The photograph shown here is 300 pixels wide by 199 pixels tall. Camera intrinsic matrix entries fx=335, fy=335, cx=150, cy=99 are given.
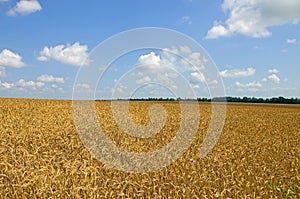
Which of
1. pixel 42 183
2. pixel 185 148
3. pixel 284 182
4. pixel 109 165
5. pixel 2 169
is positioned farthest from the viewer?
pixel 185 148

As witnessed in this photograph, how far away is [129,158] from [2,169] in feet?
10.3

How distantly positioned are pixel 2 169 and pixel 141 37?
6530 millimetres

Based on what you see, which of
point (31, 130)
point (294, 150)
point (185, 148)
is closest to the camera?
point (185, 148)

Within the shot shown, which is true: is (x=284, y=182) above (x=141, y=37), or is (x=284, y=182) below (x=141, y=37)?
below

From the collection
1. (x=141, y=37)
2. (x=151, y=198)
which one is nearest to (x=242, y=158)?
(x=151, y=198)

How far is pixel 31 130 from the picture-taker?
510 inches

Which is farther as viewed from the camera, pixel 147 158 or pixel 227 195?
pixel 147 158

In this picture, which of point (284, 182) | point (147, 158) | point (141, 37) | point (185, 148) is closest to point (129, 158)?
point (147, 158)

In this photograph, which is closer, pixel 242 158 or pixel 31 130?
pixel 242 158

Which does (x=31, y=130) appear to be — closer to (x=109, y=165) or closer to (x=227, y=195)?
(x=109, y=165)

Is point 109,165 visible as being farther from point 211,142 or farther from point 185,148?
point 211,142

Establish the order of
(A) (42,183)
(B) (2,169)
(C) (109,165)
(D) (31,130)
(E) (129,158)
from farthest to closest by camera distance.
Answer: (D) (31,130), (E) (129,158), (C) (109,165), (B) (2,169), (A) (42,183)

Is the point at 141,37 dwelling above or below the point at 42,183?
above

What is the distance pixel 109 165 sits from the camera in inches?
316
